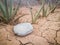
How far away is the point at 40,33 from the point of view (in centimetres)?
170

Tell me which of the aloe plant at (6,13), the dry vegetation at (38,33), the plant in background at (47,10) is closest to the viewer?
the dry vegetation at (38,33)

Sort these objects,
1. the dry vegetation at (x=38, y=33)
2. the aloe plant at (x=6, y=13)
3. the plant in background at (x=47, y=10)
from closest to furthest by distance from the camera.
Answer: the dry vegetation at (x=38, y=33) < the aloe plant at (x=6, y=13) < the plant in background at (x=47, y=10)

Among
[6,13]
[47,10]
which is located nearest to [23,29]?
[6,13]

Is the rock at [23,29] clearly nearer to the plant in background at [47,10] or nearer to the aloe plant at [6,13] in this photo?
the aloe plant at [6,13]

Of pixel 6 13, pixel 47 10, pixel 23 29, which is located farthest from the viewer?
pixel 47 10

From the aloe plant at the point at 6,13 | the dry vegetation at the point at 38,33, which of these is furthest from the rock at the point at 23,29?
the aloe plant at the point at 6,13

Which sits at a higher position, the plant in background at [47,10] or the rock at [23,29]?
the plant in background at [47,10]

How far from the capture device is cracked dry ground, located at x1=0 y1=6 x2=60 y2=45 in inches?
61.5

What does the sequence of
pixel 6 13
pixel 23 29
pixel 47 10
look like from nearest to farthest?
1. pixel 23 29
2. pixel 6 13
3. pixel 47 10

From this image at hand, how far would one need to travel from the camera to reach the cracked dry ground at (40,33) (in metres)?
1.56

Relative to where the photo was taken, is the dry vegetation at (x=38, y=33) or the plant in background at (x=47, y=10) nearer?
the dry vegetation at (x=38, y=33)

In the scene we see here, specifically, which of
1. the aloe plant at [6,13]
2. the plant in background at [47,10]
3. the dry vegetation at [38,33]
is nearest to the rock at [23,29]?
the dry vegetation at [38,33]

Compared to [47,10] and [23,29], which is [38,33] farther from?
Result: [47,10]

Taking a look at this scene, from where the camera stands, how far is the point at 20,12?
2.20 m
